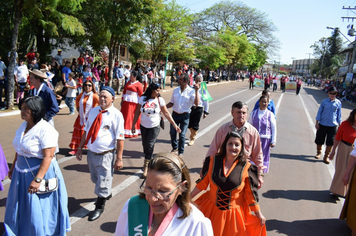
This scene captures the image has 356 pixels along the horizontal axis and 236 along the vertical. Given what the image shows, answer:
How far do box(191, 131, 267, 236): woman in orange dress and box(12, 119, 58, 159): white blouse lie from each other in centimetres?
172

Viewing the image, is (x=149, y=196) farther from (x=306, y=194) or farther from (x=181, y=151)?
(x=181, y=151)

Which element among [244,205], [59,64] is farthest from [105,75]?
[244,205]

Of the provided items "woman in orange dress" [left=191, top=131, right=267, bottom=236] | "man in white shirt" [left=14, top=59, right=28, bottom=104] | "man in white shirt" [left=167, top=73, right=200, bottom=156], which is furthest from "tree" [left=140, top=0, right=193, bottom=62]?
"woman in orange dress" [left=191, top=131, right=267, bottom=236]

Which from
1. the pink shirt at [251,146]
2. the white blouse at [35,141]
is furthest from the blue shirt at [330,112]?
the white blouse at [35,141]

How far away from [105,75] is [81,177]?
46.6ft

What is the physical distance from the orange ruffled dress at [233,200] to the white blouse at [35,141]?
175 centimetres

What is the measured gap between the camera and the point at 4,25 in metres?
14.1

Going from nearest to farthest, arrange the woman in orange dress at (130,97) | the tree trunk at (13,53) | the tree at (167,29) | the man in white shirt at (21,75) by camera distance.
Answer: the woman in orange dress at (130,97) < the tree trunk at (13,53) < the man in white shirt at (21,75) < the tree at (167,29)

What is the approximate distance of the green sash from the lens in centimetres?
171

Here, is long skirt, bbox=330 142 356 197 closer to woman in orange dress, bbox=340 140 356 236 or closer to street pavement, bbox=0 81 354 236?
street pavement, bbox=0 81 354 236

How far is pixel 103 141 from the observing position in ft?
13.0

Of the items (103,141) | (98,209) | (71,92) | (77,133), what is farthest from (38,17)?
(98,209)

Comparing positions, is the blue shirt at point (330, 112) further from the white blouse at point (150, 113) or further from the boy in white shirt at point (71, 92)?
the boy in white shirt at point (71, 92)

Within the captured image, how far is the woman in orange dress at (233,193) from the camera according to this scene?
10.2 ft
